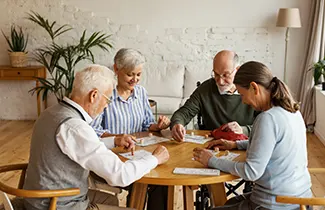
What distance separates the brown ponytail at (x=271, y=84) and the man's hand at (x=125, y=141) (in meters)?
0.76

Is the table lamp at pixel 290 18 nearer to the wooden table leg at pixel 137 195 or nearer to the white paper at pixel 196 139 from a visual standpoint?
the white paper at pixel 196 139

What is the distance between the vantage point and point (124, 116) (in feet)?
11.1

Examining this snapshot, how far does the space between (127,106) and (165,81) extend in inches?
134

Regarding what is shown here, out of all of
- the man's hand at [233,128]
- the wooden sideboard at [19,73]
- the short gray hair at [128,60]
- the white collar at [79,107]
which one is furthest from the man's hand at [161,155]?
the wooden sideboard at [19,73]

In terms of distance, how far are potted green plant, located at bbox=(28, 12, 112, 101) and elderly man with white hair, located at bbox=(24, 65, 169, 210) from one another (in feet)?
14.6

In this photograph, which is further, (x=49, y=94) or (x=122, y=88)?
(x=49, y=94)

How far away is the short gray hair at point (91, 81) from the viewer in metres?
2.36

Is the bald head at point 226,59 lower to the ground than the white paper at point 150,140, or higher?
higher

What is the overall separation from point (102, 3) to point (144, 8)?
2.03ft

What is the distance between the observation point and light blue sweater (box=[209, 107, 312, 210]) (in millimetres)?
2338

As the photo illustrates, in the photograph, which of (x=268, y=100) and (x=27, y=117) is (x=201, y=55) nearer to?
(x=27, y=117)

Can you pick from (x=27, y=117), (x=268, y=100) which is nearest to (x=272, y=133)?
(x=268, y=100)

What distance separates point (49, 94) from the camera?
7.40m

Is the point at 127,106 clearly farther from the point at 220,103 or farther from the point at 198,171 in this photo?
the point at 198,171
